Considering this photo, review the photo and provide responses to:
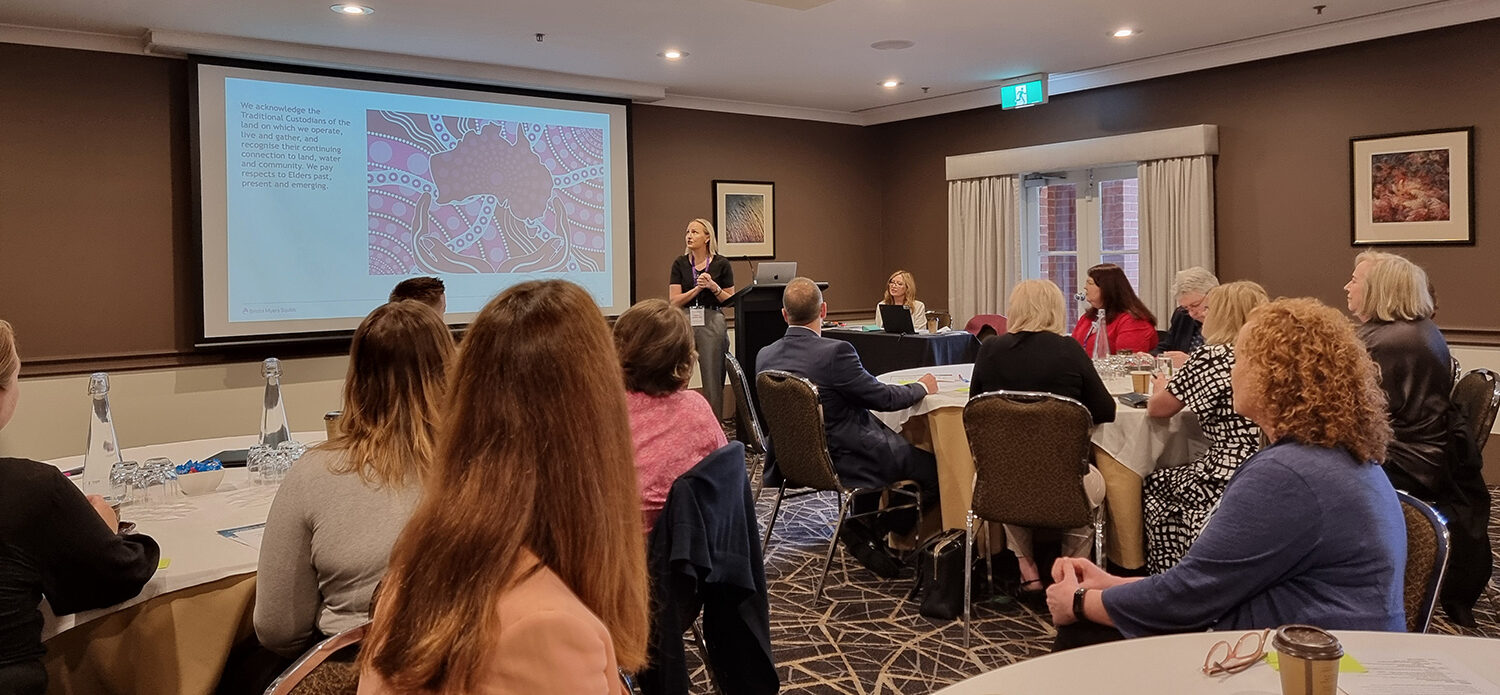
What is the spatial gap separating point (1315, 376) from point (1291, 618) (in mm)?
432

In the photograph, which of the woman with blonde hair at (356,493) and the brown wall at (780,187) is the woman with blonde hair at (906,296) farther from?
the woman with blonde hair at (356,493)

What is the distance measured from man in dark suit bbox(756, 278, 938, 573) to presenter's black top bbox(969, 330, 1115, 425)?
1.52 ft

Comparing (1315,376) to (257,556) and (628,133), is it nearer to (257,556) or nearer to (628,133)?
(257,556)

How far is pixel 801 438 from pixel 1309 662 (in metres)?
2.88

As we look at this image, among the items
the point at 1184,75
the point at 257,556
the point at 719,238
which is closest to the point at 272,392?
the point at 257,556

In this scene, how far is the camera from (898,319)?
7.07m

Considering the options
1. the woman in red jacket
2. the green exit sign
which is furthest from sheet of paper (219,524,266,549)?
the green exit sign

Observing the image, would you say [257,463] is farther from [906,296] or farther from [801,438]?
[906,296]

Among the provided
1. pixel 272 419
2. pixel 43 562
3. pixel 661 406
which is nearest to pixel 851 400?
pixel 661 406

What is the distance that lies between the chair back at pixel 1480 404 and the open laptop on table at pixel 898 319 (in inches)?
151

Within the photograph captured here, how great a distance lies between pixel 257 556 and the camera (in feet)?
6.97

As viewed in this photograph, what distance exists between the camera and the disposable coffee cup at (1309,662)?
1.12 m

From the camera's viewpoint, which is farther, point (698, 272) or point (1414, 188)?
point (698, 272)

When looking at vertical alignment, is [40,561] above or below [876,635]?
above
